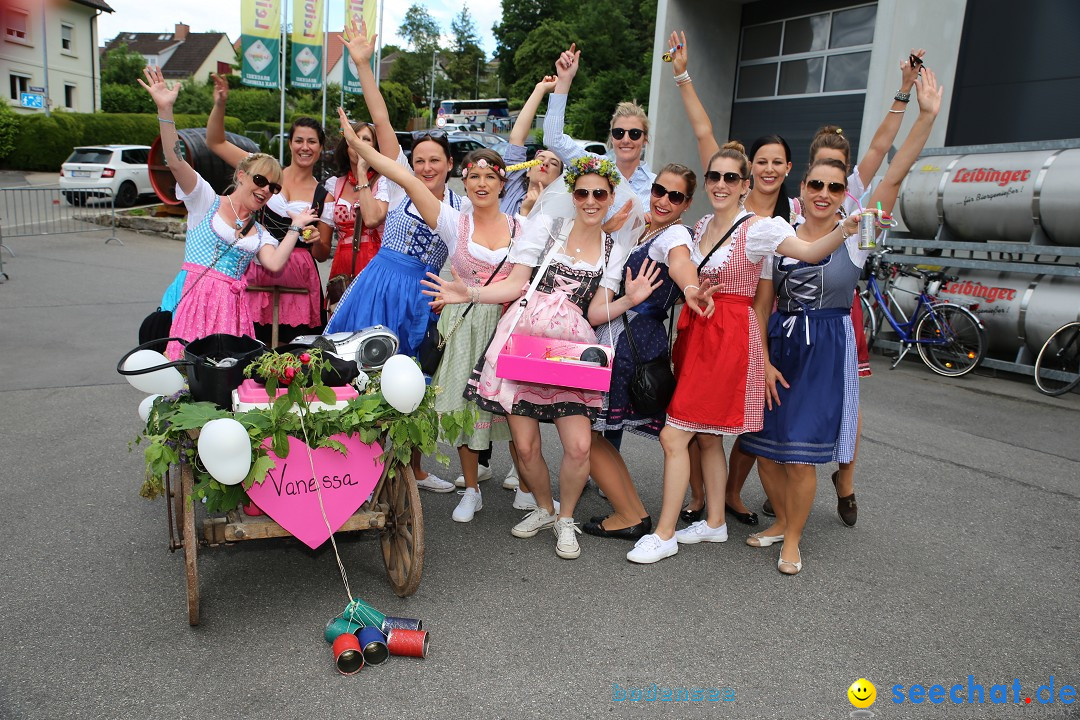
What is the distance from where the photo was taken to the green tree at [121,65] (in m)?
35.9

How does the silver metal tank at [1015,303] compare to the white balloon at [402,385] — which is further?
the silver metal tank at [1015,303]

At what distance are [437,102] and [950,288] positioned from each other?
7721cm

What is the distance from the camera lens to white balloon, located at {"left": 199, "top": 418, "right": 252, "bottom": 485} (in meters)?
2.92

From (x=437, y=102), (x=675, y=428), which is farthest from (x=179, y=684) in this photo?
(x=437, y=102)

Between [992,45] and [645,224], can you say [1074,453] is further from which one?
[992,45]

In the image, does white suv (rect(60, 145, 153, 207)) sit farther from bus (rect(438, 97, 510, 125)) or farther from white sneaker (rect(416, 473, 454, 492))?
bus (rect(438, 97, 510, 125))

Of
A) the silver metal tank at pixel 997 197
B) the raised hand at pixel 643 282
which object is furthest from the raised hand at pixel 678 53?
the silver metal tank at pixel 997 197

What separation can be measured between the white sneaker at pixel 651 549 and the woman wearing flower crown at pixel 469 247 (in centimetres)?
96

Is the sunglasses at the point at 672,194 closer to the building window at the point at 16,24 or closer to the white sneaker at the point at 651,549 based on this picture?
the white sneaker at the point at 651,549

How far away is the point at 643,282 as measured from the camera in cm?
399

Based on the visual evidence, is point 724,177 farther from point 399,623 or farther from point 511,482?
point 399,623

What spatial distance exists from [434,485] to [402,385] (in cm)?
177

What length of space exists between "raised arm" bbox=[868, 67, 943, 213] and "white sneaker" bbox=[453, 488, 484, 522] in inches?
103

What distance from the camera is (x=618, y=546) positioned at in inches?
167
